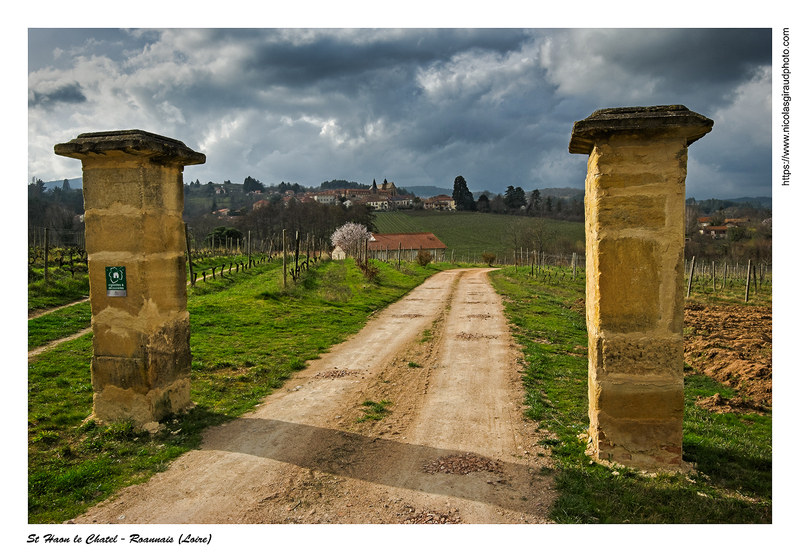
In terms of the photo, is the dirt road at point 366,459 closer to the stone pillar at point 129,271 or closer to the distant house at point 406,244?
the stone pillar at point 129,271

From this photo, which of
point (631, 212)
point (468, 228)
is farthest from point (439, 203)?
point (631, 212)

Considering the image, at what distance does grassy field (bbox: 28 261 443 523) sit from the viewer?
4.56 meters

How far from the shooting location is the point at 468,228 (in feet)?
271

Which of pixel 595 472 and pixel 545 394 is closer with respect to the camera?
pixel 595 472

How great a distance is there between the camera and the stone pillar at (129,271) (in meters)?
5.72

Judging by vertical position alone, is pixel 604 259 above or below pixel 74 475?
above

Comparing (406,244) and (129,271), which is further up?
(406,244)

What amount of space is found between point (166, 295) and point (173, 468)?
2.26m

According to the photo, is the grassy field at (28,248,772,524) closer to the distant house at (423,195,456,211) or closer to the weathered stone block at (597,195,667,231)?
the weathered stone block at (597,195,667,231)

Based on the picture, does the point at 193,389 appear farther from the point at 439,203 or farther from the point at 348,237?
the point at 439,203

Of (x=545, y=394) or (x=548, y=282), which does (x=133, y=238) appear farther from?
(x=548, y=282)

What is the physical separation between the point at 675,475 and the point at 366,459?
3.19 meters

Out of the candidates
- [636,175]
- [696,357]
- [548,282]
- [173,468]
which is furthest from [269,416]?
[548,282]

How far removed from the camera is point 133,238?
226 inches
